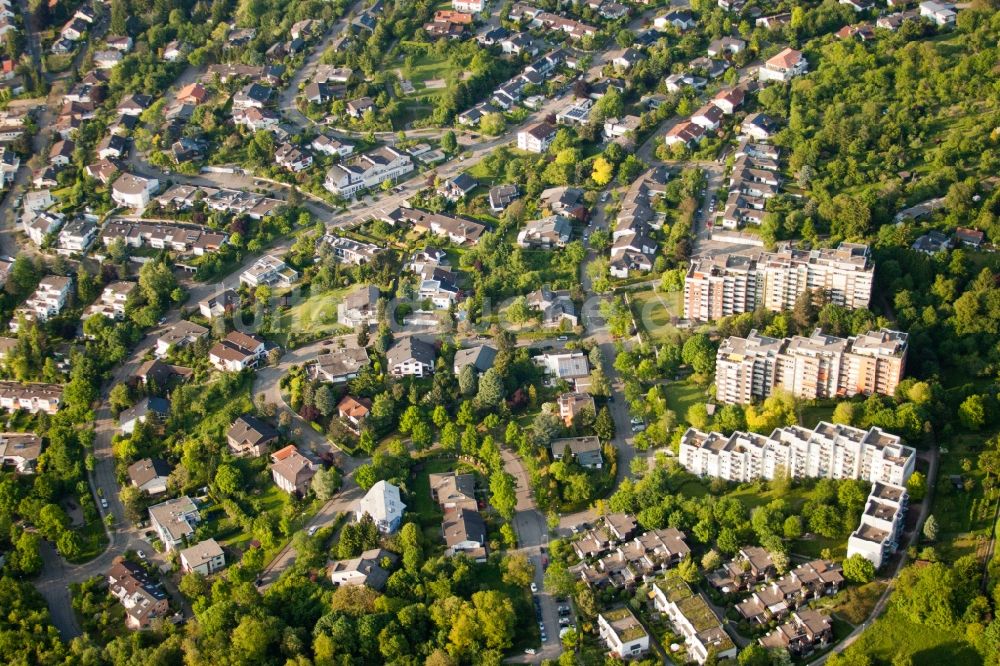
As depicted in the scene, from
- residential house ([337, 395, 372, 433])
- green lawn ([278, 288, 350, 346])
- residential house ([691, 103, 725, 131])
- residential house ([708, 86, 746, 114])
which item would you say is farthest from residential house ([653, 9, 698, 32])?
residential house ([337, 395, 372, 433])

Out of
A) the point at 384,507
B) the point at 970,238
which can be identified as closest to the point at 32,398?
the point at 384,507

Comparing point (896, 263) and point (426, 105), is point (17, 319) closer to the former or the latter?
point (426, 105)

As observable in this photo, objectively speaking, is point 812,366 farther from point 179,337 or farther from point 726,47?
point 726,47

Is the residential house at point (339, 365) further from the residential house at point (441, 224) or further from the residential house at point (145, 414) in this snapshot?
the residential house at point (441, 224)

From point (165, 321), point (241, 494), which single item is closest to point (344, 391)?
point (241, 494)

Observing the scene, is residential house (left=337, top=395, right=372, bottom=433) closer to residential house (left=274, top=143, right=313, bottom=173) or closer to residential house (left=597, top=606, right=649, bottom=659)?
residential house (left=597, top=606, right=649, bottom=659)

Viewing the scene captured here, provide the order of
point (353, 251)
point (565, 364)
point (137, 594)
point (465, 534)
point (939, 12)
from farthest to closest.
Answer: point (939, 12)
point (353, 251)
point (565, 364)
point (465, 534)
point (137, 594)
